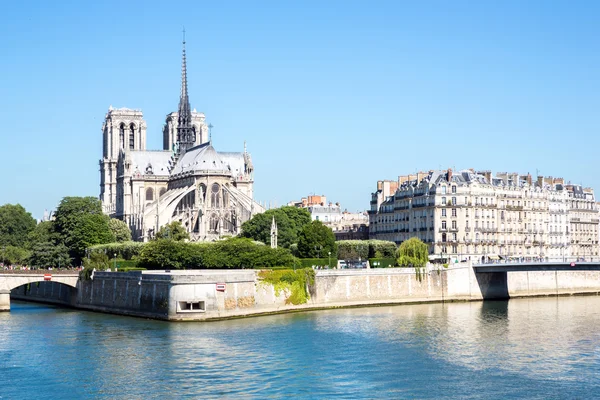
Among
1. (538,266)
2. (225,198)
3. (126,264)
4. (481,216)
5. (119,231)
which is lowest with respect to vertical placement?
(538,266)

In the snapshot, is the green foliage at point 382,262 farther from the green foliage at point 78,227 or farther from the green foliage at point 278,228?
the green foliage at point 78,227

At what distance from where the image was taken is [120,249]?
267 feet

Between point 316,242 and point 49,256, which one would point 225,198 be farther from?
point 316,242

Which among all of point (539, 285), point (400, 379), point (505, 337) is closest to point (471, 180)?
point (539, 285)

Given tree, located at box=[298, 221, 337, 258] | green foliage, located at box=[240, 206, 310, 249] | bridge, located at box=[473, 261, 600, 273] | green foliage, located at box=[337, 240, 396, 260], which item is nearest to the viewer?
bridge, located at box=[473, 261, 600, 273]

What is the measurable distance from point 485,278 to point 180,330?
1145 inches

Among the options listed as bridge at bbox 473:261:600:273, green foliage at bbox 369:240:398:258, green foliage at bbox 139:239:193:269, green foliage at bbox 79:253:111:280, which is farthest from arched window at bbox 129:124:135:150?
bridge at bbox 473:261:600:273

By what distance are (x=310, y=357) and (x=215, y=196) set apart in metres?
69.6

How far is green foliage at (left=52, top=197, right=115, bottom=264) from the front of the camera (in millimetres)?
84875

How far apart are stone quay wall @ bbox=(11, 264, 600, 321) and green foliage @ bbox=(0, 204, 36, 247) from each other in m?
24.2

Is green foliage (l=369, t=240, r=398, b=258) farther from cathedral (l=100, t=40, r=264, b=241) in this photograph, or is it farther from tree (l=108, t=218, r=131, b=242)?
tree (l=108, t=218, r=131, b=242)

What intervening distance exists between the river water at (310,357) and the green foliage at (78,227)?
25.5 m

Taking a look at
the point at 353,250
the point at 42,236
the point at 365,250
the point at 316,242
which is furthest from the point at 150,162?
the point at 316,242

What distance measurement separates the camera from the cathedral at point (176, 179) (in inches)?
4203
